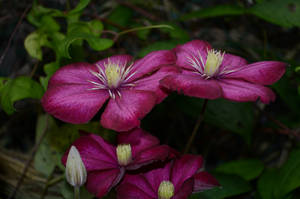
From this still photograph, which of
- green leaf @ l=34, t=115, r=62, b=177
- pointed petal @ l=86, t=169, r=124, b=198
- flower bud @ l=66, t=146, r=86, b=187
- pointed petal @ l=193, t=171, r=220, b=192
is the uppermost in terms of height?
flower bud @ l=66, t=146, r=86, b=187

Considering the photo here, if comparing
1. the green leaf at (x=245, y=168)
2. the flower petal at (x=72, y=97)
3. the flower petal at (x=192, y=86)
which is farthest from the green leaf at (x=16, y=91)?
the green leaf at (x=245, y=168)

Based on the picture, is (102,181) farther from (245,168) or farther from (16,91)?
(245,168)

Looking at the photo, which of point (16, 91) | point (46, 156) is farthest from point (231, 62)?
point (46, 156)

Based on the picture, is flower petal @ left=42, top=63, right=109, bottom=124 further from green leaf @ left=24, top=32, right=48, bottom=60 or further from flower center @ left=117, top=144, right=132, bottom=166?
green leaf @ left=24, top=32, right=48, bottom=60

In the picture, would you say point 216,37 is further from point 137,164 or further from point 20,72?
point 137,164

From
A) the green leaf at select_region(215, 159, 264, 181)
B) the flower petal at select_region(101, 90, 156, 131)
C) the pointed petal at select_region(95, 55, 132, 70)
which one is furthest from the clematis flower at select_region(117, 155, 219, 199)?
the green leaf at select_region(215, 159, 264, 181)

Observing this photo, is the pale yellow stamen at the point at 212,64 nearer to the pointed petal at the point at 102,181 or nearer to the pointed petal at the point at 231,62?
the pointed petal at the point at 231,62

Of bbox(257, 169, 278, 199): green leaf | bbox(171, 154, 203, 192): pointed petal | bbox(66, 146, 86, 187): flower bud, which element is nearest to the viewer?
bbox(66, 146, 86, 187): flower bud
